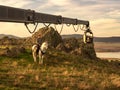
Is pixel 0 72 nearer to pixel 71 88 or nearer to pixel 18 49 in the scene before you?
pixel 71 88

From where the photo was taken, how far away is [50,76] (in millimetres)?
25078

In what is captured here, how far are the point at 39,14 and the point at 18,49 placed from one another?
42.1ft

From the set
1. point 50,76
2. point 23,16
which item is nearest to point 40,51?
point 50,76

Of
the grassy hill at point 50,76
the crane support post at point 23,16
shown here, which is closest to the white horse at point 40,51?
the grassy hill at point 50,76

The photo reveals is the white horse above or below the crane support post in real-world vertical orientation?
below

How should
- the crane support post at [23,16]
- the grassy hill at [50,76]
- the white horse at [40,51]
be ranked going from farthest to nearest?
the white horse at [40,51] < the grassy hill at [50,76] < the crane support post at [23,16]

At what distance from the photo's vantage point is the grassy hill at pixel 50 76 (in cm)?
2150

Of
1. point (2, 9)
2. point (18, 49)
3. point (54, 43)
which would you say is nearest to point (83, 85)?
point (2, 9)

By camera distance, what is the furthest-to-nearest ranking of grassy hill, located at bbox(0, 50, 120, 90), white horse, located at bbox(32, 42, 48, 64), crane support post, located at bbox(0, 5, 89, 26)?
1. white horse, located at bbox(32, 42, 48, 64)
2. grassy hill, located at bbox(0, 50, 120, 90)
3. crane support post, located at bbox(0, 5, 89, 26)

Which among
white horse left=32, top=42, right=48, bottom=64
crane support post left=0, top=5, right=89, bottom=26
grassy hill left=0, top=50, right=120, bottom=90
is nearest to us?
crane support post left=0, top=5, right=89, bottom=26

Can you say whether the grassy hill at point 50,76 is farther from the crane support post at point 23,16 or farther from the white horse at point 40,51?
the crane support post at point 23,16

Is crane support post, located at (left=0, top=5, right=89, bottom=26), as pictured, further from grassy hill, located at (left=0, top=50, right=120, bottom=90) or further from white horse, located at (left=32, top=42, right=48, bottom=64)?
white horse, located at (left=32, top=42, right=48, bottom=64)

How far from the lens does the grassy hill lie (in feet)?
70.5

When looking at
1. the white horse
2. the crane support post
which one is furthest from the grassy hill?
the crane support post
